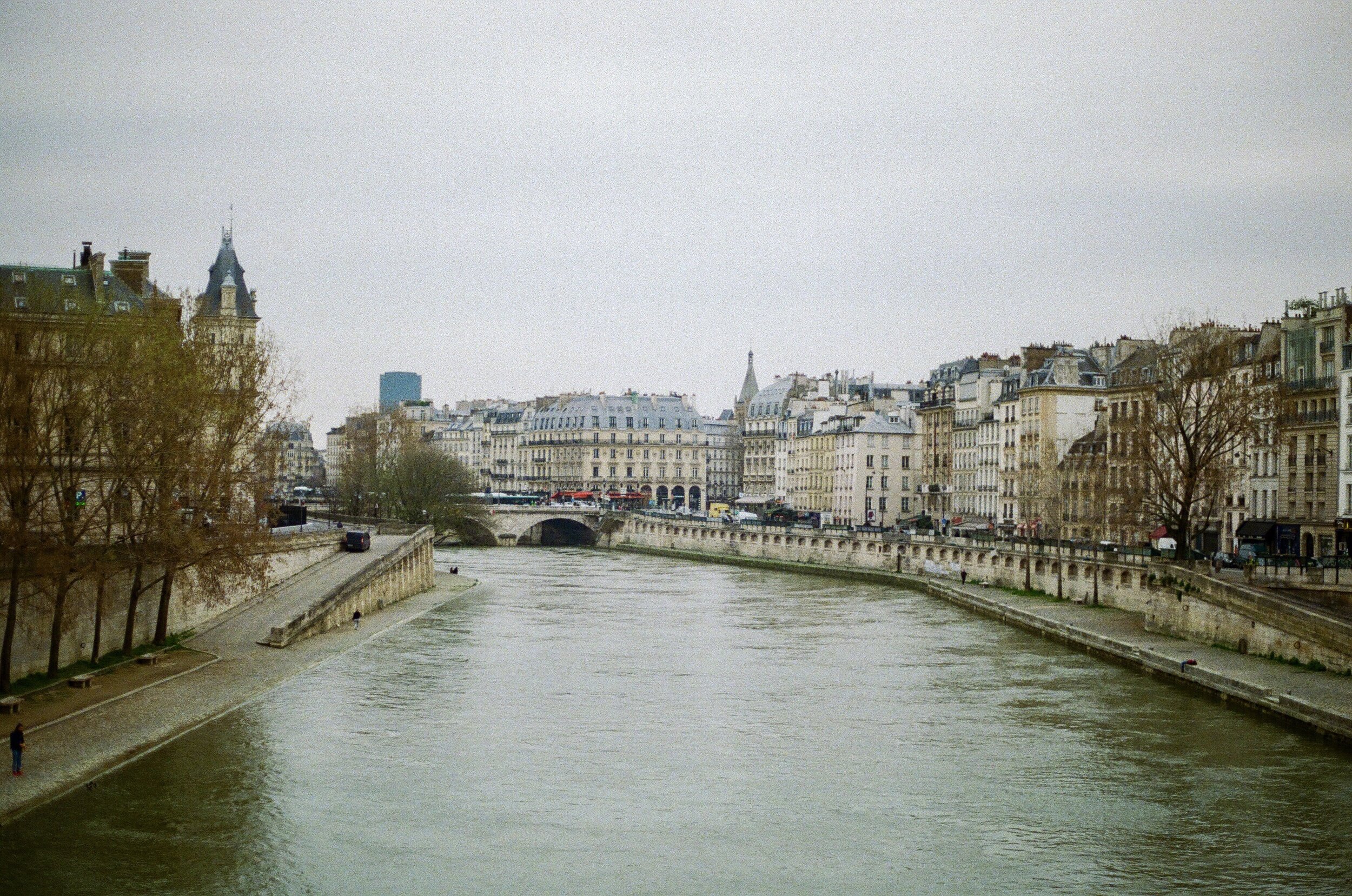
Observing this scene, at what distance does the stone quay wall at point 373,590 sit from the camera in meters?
47.0

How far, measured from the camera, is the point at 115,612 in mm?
40688

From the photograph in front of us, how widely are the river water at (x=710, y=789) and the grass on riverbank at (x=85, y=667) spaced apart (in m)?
4.24

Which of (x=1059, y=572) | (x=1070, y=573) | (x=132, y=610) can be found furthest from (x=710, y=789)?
(x=1059, y=572)

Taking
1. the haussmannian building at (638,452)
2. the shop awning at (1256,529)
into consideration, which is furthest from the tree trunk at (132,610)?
the haussmannian building at (638,452)

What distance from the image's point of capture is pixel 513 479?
19012 cm

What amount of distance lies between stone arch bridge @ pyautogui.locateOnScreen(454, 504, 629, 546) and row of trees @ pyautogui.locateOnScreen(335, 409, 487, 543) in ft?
4.68

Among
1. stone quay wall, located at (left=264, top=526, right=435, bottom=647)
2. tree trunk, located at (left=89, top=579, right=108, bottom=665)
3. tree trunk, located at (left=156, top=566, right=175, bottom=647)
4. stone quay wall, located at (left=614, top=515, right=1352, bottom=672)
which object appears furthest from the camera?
stone quay wall, located at (left=264, top=526, right=435, bottom=647)

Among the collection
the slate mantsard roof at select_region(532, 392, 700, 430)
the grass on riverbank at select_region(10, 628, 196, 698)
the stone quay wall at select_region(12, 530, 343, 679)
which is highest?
the slate mantsard roof at select_region(532, 392, 700, 430)

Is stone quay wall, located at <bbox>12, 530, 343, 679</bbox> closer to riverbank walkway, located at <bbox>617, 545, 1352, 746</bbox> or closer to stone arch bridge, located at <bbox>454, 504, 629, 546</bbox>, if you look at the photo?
riverbank walkway, located at <bbox>617, 545, 1352, 746</bbox>

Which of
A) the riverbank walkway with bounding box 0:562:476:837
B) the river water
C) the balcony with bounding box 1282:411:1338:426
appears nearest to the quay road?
the riverbank walkway with bounding box 0:562:476:837

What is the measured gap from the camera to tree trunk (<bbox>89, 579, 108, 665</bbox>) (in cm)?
3725

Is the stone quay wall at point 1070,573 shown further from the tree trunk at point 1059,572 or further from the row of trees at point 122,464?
the row of trees at point 122,464

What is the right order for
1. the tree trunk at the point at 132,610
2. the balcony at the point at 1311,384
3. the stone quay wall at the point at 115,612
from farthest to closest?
the balcony at the point at 1311,384 → the tree trunk at the point at 132,610 → the stone quay wall at the point at 115,612

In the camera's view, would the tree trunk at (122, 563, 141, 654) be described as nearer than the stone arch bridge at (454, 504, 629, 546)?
Yes
